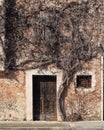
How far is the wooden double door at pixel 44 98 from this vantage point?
22719 mm

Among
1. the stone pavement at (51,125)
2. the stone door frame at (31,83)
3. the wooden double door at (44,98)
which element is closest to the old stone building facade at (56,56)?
the stone door frame at (31,83)

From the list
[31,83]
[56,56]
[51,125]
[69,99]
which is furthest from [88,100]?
[31,83]

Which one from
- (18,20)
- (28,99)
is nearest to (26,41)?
(18,20)

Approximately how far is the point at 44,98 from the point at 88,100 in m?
1.85

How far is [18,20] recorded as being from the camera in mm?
22281

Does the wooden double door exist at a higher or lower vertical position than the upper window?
lower

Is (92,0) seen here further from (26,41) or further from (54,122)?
(54,122)

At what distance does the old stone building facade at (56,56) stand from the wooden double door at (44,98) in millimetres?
197

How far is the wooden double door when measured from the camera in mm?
22719

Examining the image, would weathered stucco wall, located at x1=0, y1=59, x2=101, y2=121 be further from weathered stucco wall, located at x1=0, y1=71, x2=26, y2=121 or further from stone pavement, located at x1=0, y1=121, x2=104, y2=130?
stone pavement, located at x1=0, y1=121, x2=104, y2=130

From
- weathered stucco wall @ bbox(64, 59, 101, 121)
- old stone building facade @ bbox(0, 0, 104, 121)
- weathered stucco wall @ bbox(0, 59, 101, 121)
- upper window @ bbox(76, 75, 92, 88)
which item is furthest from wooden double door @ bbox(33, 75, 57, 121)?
upper window @ bbox(76, 75, 92, 88)

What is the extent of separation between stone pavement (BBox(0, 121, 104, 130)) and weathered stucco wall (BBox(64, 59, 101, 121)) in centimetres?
49

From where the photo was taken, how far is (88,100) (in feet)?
73.9

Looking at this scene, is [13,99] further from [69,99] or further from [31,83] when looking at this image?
[69,99]
